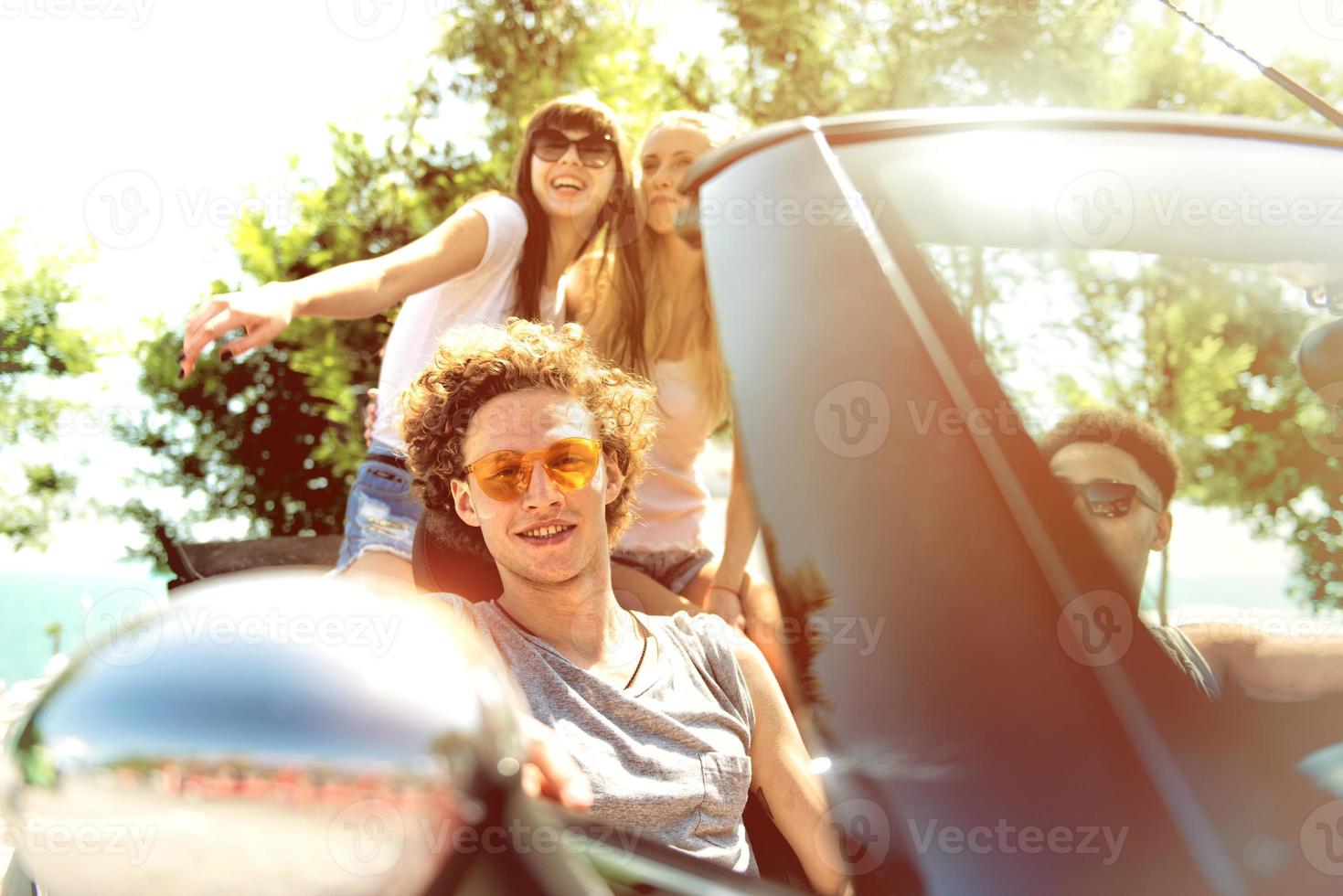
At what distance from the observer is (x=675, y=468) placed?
2887 mm

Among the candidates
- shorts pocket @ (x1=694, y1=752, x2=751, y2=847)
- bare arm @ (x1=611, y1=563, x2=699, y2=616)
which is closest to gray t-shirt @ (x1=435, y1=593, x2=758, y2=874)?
shorts pocket @ (x1=694, y1=752, x2=751, y2=847)

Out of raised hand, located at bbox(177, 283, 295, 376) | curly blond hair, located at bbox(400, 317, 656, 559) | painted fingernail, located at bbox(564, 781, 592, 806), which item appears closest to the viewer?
painted fingernail, located at bbox(564, 781, 592, 806)

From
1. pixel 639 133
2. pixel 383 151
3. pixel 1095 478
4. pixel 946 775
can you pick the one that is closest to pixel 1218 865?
pixel 946 775

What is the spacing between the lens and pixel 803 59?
10.1m

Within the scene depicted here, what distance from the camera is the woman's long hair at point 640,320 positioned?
8.80 feet

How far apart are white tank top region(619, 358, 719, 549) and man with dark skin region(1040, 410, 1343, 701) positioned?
1681 millimetres

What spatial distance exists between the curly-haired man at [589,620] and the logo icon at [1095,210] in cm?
72

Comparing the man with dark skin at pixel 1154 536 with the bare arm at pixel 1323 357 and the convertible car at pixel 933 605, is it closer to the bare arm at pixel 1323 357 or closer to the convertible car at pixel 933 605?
the convertible car at pixel 933 605

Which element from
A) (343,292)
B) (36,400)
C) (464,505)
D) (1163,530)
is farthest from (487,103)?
(1163,530)

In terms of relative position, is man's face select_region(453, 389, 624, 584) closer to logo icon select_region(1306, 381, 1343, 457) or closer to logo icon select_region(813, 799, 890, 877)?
logo icon select_region(813, 799, 890, 877)

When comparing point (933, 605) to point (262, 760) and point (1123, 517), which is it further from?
point (262, 760)

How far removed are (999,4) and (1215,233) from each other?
8813mm

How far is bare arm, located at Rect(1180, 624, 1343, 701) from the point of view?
990 mm

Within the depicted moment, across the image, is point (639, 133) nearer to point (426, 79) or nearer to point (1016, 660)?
point (426, 79)
